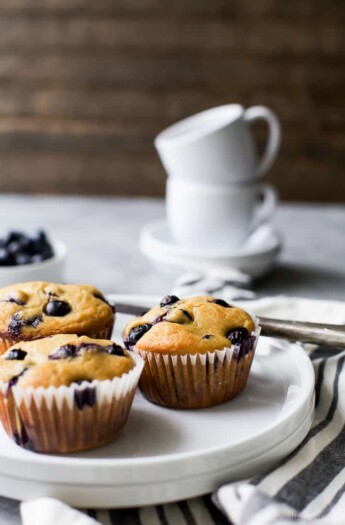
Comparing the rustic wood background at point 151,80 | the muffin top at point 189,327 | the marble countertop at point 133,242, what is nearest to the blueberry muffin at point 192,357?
the muffin top at point 189,327

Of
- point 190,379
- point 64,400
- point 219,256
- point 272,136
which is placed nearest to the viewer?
point 64,400

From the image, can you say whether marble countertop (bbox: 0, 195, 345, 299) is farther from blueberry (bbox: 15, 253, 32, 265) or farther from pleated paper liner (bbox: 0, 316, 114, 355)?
pleated paper liner (bbox: 0, 316, 114, 355)

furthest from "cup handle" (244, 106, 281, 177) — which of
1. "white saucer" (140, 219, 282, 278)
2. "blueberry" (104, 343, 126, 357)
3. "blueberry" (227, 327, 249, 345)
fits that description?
"blueberry" (104, 343, 126, 357)

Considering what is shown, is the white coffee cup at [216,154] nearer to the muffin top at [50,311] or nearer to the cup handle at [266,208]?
the cup handle at [266,208]

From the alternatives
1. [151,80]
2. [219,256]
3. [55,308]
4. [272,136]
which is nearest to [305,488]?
[55,308]

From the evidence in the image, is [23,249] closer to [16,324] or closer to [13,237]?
[13,237]

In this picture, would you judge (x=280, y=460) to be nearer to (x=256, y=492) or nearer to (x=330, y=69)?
(x=256, y=492)
